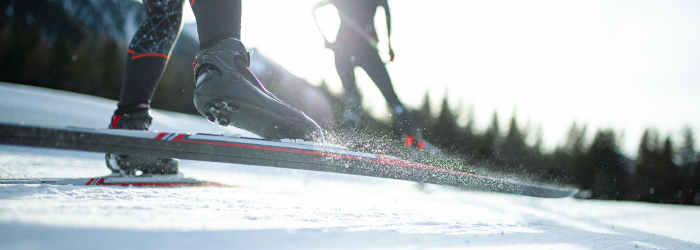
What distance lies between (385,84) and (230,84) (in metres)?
1.60

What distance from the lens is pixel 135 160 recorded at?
3.37 ft

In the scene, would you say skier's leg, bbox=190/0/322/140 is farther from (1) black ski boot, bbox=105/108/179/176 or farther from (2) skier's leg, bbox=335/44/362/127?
(2) skier's leg, bbox=335/44/362/127

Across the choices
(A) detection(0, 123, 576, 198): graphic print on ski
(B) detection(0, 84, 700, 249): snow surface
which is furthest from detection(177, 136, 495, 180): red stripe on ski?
(B) detection(0, 84, 700, 249): snow surface

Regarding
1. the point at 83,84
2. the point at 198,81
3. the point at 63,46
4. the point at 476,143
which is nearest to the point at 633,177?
the point at 476,143

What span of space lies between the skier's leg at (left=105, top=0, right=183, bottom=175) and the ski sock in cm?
15

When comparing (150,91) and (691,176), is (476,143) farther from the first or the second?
(150,91)

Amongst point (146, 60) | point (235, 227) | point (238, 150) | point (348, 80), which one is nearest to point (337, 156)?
point (238, 150)

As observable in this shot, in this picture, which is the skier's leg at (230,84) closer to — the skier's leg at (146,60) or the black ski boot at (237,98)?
the black ski boot at (237,98)

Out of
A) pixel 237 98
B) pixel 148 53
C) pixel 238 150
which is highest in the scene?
pixel 148 53

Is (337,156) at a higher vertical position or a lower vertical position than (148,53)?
lower

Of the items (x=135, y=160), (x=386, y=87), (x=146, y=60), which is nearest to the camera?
(x=146, y=60)

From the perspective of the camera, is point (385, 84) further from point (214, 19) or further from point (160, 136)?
point (160, 136)

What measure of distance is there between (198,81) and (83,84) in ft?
63.3

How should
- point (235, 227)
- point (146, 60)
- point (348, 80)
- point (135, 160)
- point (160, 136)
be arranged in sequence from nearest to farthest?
point (235, 227) < point (160, 136) < point (146, 60) < point (135, 160) < point (348, 80)
